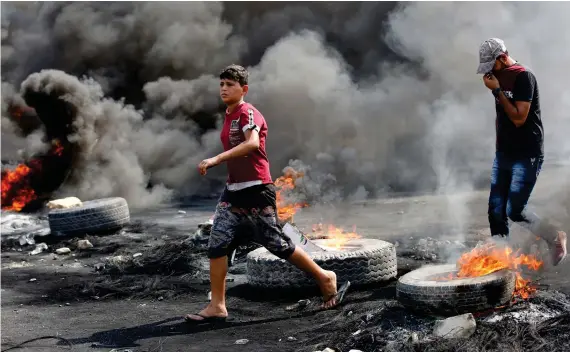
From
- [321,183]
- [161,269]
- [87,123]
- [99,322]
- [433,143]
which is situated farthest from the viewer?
[87,123]

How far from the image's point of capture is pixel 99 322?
539 centimetres

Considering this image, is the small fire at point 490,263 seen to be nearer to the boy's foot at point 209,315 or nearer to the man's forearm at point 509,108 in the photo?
the man's forearm at point 509,108

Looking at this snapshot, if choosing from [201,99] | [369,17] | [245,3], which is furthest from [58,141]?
[369,17]

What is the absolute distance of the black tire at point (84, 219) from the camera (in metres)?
10.0

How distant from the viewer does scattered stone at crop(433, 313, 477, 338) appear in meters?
3.91

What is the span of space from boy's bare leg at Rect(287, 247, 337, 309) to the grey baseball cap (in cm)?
199

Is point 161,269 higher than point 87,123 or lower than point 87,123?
lower

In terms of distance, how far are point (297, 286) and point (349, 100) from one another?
918 cm

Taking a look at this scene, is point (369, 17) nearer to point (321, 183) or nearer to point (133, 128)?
point (321, 183)

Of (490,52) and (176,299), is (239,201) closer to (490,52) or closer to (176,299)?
(176,299)

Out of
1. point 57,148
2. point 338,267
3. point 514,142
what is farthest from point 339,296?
point 57,148

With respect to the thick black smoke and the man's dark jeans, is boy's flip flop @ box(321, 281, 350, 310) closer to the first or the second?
the man's dark jeans

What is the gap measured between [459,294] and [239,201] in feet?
5.88

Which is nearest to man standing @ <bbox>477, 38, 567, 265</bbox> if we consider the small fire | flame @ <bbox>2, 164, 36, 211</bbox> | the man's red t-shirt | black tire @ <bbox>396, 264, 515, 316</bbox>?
the small fire
